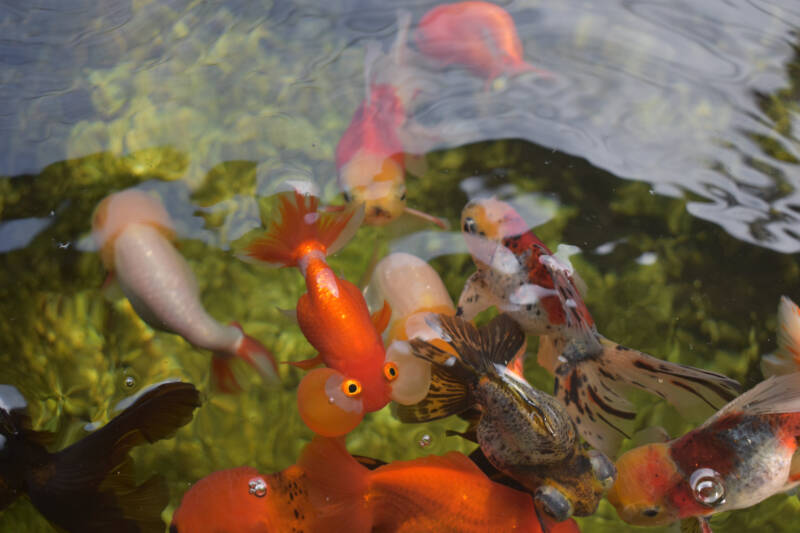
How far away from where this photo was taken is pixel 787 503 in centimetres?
192

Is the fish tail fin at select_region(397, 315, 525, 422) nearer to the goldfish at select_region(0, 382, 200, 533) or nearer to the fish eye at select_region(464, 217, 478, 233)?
the fish eye at select_region(464, 217, 478, 233)

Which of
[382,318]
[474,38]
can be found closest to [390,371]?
[382,318]

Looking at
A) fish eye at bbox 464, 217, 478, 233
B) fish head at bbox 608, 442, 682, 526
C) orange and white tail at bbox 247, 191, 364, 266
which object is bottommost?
fish head at bbox 608, 442, 682, 526

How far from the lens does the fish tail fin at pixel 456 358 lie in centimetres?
152

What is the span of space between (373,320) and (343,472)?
42 cm

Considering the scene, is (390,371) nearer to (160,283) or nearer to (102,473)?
(160,283)

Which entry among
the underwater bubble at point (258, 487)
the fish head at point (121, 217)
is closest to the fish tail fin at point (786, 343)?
the underwater bubble at point (258, 487)

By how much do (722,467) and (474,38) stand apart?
161 cm

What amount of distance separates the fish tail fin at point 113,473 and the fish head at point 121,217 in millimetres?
478

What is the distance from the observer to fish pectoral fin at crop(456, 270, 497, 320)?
74.3 inches

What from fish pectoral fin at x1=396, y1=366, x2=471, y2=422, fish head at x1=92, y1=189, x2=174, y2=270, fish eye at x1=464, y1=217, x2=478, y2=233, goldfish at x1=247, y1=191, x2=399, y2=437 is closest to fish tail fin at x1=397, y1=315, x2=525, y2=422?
fish pectoral fin at x1=396, y1=366, x2=471, y2=422

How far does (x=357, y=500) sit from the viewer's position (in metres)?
1.58

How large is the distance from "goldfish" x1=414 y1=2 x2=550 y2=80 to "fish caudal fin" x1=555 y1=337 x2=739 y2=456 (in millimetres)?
1075

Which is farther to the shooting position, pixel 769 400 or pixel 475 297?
pixel 475 297
